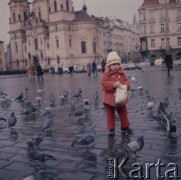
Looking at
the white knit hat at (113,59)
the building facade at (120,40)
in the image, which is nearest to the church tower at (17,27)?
the building facade at (120,40)

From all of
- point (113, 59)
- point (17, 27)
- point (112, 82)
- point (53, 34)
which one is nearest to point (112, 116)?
point (112, 82)

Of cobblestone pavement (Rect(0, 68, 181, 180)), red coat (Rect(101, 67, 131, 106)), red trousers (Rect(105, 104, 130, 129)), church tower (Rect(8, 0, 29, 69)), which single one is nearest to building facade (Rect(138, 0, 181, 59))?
church tower (Rect(8, 0, 29, 69))

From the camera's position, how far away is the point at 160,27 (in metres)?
59.8

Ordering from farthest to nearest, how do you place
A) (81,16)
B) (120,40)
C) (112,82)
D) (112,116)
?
(120,40)
(81,16)
(112,116)
(112,82)

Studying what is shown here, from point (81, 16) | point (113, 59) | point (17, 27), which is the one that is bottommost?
point (113, 59)

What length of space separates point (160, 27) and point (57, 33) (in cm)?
2361

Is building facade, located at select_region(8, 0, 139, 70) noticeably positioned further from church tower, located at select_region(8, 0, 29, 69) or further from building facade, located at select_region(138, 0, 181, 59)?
building facade, located at select_region(138, 0, 181, 59)

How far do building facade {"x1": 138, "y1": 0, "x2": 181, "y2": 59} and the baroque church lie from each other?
14663 millimetres

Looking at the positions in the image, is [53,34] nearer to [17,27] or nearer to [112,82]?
[17,27]

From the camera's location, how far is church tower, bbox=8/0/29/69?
7862 cm

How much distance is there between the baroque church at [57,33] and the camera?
69.1 meters

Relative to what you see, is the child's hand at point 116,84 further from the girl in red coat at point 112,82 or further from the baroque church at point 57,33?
the baroque church at point 57,33

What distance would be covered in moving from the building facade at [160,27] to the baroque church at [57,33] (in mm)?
14663

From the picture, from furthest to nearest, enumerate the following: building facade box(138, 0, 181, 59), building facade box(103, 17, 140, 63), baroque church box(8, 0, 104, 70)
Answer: building facade box(103, 17, 140, 63), baroque church box(8, 0, 104, 70), building facade box(138, 0, 181, 59)
